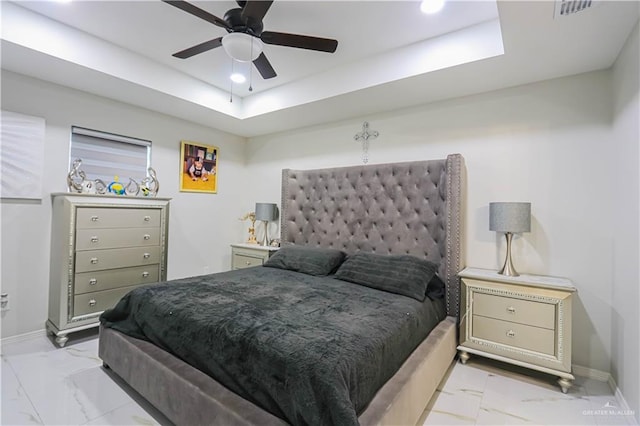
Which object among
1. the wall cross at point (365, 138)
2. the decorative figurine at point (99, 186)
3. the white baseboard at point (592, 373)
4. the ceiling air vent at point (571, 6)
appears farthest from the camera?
the wall cross at point (365, 138)

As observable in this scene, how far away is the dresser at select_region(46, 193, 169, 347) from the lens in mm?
2801

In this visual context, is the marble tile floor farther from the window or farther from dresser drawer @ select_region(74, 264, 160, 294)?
the window

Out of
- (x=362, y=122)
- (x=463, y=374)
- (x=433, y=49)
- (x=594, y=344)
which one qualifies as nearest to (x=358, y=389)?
(x=463, y=374)

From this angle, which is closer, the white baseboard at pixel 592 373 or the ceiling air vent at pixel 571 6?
the ceiling air vent at pixel 571 6

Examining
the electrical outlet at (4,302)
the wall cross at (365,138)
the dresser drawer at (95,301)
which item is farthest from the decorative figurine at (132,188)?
the wall cross at (365,138)

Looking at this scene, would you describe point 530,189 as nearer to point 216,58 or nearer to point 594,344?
point 594,344

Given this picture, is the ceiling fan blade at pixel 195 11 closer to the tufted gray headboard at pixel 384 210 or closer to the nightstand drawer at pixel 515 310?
the tufted gray headboard at pixel 384 210

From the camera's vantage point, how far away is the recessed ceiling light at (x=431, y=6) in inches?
84.9

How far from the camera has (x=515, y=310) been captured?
240 cm

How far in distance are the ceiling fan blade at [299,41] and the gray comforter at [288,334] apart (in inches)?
72.4

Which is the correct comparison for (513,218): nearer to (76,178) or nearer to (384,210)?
(384,210)

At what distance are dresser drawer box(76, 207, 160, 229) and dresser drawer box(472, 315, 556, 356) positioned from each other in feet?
11.1

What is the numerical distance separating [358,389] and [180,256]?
3463mm

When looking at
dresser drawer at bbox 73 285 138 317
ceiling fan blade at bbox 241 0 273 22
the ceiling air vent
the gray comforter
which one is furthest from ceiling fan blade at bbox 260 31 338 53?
dresser drawer at bbox 73 285 138 317
